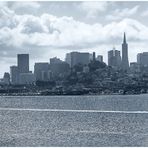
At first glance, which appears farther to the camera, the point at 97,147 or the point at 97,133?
the point at 97,133

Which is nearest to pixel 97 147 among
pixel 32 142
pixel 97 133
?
pixel 32 142

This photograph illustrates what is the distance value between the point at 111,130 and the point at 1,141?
1647 cm

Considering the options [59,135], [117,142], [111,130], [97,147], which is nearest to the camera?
[97,147]

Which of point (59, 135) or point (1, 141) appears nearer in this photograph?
point (1, 141)

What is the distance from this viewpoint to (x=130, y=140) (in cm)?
4844

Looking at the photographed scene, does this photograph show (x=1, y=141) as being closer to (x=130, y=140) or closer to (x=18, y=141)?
→ (x=18, y=141)

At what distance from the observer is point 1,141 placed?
48.8m

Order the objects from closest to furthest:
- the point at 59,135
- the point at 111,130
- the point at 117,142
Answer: the point at 117,142
the point at 59,135
the point at 111,130

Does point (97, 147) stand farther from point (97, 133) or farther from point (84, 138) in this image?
point (97, 133)

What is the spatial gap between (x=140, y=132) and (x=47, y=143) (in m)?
13.1

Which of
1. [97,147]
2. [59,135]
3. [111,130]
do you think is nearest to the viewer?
[97,147]

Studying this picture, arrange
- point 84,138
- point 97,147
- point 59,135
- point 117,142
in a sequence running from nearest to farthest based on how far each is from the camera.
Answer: point 97,147 < point 117,142 < point 84,138 < point 59,135

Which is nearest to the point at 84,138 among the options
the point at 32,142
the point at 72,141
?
the point at 72,141

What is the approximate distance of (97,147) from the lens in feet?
143
